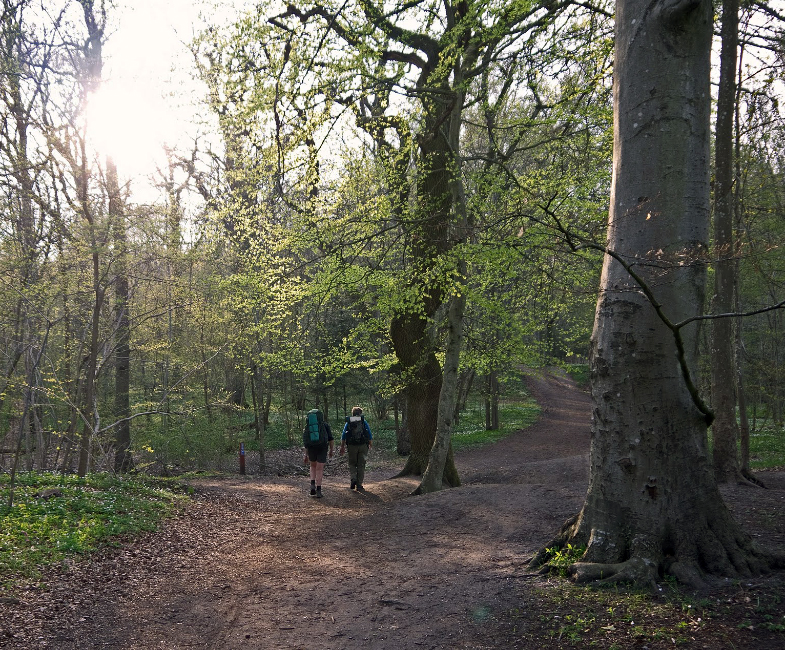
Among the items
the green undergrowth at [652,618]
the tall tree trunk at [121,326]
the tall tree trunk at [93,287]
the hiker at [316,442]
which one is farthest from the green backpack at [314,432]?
the green undergrowth at [652,618]

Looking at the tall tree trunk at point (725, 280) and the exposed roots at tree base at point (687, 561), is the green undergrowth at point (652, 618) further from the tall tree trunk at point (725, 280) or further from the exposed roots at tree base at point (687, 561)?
the tall tree trunk at point (725, 280)

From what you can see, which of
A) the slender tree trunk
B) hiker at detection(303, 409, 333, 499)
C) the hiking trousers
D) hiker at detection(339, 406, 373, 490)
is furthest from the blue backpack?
the slender tree trunk

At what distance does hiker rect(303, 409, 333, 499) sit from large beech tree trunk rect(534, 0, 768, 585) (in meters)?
7.06

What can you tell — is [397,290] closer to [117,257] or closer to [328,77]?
[328,77]

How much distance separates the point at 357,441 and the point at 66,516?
18.9 ft

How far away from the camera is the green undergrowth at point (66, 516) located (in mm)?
5422

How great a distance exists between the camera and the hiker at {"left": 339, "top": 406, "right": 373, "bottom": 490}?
37.3 feet

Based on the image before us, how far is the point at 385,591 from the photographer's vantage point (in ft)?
15.1

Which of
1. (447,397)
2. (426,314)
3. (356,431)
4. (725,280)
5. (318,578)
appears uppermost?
(725,280)

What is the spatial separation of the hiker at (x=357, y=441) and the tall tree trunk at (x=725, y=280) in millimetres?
6547

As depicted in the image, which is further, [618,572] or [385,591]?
[385,591]

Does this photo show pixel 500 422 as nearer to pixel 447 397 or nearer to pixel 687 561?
pixel 447 397

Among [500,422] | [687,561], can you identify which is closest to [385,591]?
Result: [687,561]

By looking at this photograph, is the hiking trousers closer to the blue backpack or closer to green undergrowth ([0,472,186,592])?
the blue backpack
